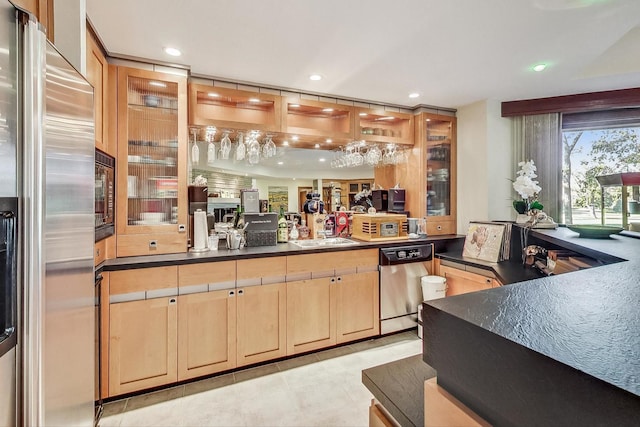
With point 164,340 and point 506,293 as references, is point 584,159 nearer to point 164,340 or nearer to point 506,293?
point 506,293

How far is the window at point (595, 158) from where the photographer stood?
3.00m

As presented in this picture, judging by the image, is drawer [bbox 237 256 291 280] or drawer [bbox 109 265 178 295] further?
drawer [bbox 237 256 291 280]

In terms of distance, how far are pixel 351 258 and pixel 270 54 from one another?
182cm

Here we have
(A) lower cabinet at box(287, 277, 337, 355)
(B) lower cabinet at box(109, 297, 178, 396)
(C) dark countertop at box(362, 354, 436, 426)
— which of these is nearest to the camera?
(C) dark countertop at box(362, 354, 436, 426)

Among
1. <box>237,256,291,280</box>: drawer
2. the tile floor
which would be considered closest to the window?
the tile floor

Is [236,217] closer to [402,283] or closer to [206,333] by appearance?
[206,333]

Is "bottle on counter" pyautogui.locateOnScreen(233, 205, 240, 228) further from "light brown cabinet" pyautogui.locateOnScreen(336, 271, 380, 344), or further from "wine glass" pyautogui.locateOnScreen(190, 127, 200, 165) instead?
"light brown cabinet" pyautogui.locateOnScreen(336, 271, 380, 344)

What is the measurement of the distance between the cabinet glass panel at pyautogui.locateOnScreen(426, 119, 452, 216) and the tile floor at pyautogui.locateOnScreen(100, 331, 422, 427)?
1.85 m

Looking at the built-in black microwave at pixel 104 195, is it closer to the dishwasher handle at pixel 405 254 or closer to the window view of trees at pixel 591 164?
the dishwasher handle at pixel 405 254

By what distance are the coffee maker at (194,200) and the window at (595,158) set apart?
144 inches

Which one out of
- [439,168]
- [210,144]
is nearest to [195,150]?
[210,144]

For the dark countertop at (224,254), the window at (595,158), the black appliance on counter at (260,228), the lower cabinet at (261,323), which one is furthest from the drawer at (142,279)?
the window at (595,158)

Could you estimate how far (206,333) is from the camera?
2.22 m

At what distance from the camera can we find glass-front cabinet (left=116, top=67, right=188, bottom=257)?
7.54 feet
